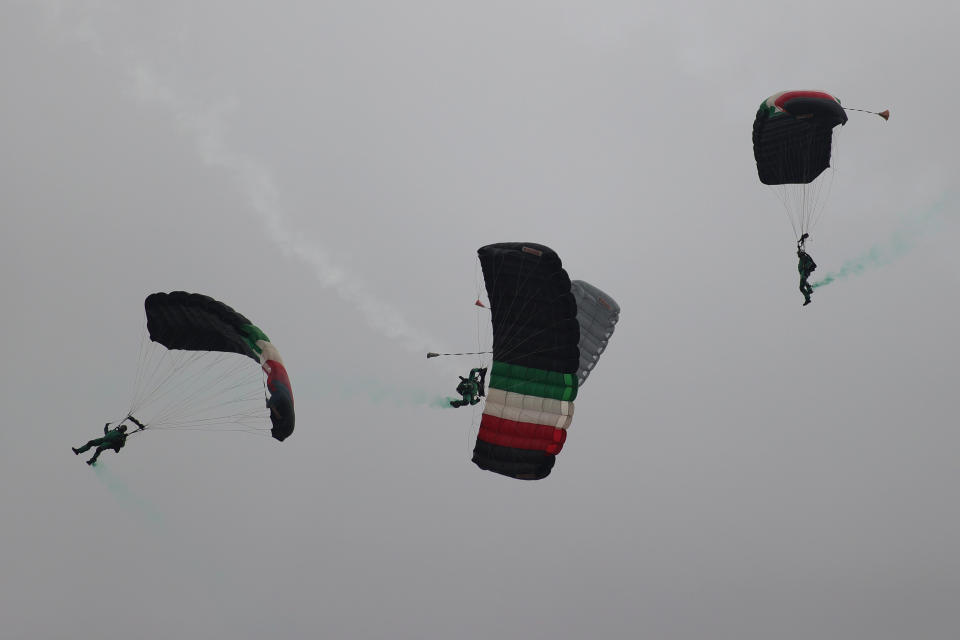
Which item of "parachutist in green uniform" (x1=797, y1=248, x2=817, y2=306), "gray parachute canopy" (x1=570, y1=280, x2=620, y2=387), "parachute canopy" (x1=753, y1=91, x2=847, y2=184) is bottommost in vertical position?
"gray parachute canopy" (x1=570, y1=280, x2=620, y2=387)

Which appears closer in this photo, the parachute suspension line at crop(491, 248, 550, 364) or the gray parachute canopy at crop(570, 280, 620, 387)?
the parachute suspension line at crop(491, 248, 550, 364)

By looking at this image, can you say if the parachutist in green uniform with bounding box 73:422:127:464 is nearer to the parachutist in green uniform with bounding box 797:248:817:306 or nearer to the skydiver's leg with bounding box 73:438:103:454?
the skydiver's leg with bounding box 73:438:103:454

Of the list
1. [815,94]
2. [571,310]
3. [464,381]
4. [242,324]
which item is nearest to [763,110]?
[815,94]

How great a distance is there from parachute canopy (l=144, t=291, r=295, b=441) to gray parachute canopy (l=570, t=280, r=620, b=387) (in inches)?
354

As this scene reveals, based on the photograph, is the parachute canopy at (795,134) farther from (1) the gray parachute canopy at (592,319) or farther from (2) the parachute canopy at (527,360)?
(2) the parachute canopy at (527,360)

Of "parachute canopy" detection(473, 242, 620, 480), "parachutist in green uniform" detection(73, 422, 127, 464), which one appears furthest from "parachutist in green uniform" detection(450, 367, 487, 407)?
"parachutist in green uniform" detection(73, 422, 127, 464)

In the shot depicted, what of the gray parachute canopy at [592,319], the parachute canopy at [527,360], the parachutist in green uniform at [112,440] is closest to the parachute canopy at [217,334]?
the parachutist in green uniform at [112,440]

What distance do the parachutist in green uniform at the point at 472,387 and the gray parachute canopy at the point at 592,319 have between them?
4.48 m

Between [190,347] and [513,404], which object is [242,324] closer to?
[190,347]

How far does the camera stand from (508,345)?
1254 inches

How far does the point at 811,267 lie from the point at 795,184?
7.72 ft

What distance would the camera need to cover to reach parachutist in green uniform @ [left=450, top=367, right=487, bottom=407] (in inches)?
1257

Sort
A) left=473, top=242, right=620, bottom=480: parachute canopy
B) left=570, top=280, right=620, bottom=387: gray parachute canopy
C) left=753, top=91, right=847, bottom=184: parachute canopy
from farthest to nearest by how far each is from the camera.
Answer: left=570, top=280, right=620, bottom=387: gray parachute canopy → left=753, top=91, right=847, bottom=184: parachute canopy → left=473, top=242, right=620, bottom=480: parachute canopy

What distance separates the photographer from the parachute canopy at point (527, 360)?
31.1 m
